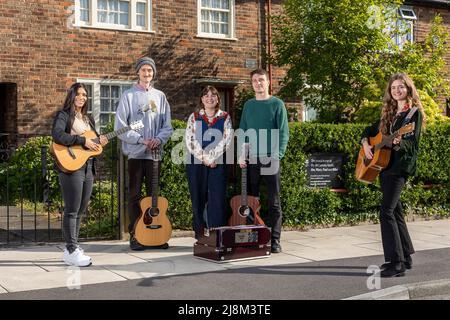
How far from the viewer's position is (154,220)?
750 cm

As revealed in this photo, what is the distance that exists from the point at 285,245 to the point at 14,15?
9274 millimetres

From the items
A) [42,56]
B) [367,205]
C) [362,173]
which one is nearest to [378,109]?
[367,205]

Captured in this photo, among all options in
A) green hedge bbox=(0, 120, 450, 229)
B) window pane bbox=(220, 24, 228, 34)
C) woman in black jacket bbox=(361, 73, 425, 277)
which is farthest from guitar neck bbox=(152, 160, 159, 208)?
window pane bbox=(220, 24, 228, 34)

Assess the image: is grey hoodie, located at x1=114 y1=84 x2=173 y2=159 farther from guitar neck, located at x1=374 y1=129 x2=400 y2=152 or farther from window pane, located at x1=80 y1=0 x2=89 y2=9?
window pane, located at x1=80 y1=0 x2=89 y2=9

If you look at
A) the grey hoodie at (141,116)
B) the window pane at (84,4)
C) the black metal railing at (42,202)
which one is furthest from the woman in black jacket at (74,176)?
the window pane at (84,4)

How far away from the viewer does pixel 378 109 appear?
42.3 feet

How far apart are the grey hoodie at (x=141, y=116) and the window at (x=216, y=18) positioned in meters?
9.09

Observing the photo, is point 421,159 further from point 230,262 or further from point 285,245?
point 230,262

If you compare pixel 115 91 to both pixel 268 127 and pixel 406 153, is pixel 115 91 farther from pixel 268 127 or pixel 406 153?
pixel 406 153

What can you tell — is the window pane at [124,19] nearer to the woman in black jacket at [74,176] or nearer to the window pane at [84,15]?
the window pane at [84,15]

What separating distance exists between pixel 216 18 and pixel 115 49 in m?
A: 3.05

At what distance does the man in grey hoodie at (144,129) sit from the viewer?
747cm

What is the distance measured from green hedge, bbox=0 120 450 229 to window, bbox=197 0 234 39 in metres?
6.80

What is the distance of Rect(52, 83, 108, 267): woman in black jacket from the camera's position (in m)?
6.55
